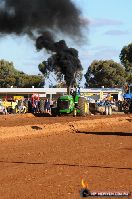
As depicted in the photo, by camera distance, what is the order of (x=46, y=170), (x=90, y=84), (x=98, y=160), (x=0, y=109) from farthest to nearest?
(x=90, y=84), (x=0, y=109), (x=98, y=160), (x=46, y=170)

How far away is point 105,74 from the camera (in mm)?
139250

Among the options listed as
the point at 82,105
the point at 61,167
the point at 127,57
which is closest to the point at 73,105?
the point at 82,105

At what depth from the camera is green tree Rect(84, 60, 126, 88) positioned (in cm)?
13700

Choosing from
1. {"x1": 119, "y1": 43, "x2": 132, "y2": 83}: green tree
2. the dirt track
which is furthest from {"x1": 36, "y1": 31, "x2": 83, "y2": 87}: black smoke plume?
{"x1": 119, "y1": 43, "x2": 132, "y2": 83}: green tree

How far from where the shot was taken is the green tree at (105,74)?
449ft

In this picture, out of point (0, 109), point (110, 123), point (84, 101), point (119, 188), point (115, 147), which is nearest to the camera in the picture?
point (119, 188)

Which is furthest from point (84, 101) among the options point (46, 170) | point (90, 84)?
point (90, 84)

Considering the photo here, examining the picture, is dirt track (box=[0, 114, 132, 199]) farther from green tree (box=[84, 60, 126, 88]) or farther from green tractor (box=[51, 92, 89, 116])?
green tree (box=[84, 60, 126, 88])

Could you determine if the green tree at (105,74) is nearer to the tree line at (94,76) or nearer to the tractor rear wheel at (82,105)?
the tree line at (94,76)

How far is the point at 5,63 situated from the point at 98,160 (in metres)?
131

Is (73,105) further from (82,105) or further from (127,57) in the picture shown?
(127,57)

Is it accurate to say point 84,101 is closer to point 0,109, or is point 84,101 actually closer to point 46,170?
point 0,109

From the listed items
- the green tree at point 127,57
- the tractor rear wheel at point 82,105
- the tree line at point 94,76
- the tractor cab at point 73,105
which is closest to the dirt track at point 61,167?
the tractor cab at point 73,105

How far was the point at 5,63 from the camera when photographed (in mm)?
144125
